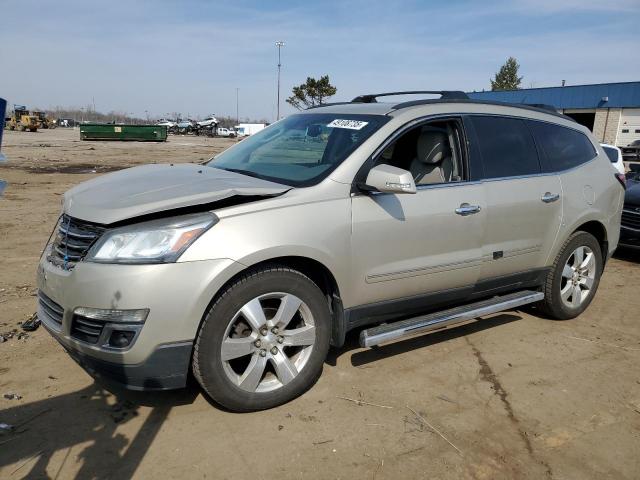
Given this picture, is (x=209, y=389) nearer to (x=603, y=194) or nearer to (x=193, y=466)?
(x=193, y=466)

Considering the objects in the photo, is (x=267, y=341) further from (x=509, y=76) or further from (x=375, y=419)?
(x=509, y=76)

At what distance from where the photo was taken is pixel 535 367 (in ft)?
12.8

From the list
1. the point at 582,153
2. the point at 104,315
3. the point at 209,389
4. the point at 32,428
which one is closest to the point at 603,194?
the point at 582,153

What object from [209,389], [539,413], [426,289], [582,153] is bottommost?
[539,413]

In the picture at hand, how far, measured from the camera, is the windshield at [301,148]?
11.4 ft

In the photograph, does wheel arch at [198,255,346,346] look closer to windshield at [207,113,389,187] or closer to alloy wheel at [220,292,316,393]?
alloy wheel at [220,292,316,393]

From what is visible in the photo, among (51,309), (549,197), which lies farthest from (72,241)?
(549,197)

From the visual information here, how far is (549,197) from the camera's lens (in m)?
4.34

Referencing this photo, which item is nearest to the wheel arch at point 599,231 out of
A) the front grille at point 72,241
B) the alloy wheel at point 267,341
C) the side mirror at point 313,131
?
the side mirror at point 313,131

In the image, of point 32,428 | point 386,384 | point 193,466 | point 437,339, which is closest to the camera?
point 193,466

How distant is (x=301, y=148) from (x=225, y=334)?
1661 mm

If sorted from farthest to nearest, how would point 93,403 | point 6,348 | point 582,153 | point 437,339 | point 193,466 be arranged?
1. point 582,153
2. point 437,339
3. point 6,348
4. point 93,403
5. point 193,466

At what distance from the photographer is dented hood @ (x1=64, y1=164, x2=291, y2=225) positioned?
2812 millimetres

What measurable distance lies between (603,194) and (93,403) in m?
4.63
